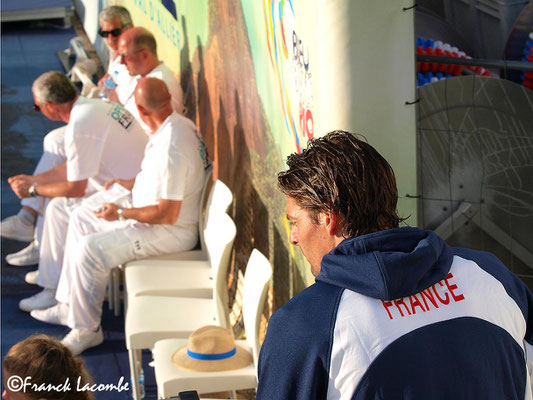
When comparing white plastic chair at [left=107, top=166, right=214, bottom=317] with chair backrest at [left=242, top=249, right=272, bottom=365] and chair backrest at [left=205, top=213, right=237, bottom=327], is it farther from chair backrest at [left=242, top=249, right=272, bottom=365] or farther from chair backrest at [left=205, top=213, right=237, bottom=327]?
chair backrest at [left=242, top=249, right=272, bottom=365]

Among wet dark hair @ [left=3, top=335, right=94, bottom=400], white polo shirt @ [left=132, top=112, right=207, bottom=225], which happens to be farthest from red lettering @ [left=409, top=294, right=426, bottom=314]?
white polo shirt @ [left=132, top=112, right=207, bottom=225]

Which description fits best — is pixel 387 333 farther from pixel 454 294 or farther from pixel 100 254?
pixel 100 254

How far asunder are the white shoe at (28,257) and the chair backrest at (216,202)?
5.73 ft

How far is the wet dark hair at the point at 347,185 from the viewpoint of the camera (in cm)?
123

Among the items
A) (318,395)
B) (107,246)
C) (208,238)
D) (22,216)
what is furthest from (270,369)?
(22,216)

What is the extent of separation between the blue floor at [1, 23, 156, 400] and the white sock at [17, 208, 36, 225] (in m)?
0.19

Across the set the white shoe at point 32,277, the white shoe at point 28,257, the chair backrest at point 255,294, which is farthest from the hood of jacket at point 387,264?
the white shoe at point 28,257

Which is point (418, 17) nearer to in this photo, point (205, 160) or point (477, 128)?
point (477, 128)

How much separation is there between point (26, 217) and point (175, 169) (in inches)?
86.4

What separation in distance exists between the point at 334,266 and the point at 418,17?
1689 millimetres

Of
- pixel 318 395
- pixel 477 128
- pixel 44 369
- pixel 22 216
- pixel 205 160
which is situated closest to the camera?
pixel 318 395

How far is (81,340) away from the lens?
4020 millimetres

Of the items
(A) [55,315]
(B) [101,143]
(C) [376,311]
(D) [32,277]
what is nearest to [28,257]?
(D) [32,277]

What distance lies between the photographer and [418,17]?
8.57 feet
